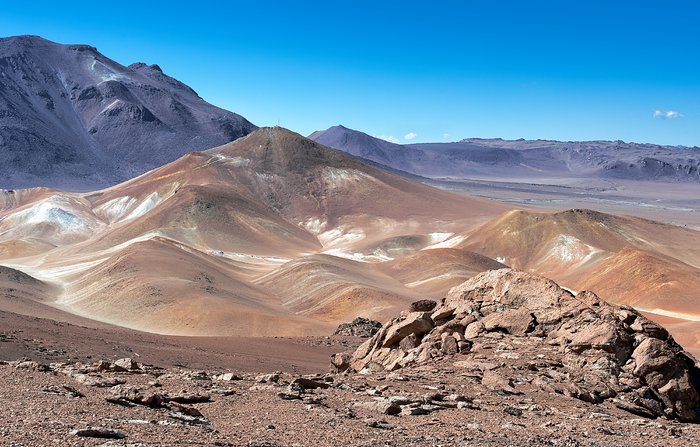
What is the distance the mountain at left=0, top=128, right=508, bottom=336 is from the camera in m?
50.2

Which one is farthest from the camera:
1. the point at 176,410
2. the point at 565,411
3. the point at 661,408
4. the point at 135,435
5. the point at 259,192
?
the point at 259,192

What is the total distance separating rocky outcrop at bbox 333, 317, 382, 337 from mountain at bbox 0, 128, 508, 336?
10.7ft

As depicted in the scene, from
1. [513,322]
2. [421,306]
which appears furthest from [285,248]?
[513,322]

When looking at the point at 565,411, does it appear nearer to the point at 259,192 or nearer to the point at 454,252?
the point at 454,252

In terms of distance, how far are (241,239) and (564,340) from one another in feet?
282

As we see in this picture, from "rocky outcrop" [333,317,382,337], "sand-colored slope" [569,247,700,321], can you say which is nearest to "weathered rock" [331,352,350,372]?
"rocky outcrop" [333,317,382,337]

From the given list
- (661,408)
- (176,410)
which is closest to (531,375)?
(661,408)

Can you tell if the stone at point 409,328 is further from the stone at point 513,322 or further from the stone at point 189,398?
the stone at point 189,398

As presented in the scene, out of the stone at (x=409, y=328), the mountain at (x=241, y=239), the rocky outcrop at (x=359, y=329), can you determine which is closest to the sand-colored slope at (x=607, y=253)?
the mountain at (x=241, y=239)

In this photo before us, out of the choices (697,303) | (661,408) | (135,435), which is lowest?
(697,303)

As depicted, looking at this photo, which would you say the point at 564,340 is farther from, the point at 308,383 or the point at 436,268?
the point at 436,268

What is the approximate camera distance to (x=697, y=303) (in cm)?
6278

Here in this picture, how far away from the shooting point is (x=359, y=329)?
132ft

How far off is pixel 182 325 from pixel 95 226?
253 ft
